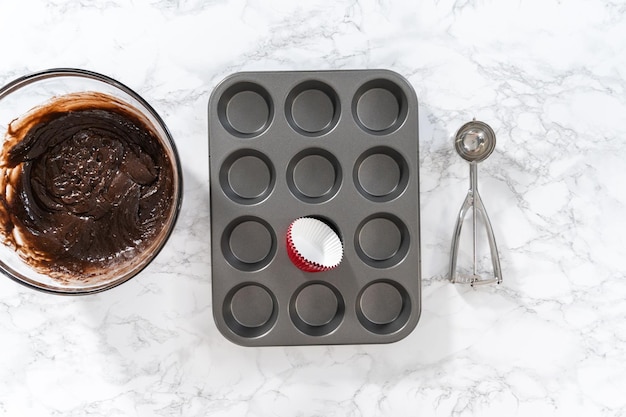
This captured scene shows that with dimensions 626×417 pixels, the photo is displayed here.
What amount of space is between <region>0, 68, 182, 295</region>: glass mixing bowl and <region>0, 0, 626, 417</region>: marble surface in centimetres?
12

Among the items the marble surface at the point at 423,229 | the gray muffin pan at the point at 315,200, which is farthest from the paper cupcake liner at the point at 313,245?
the marble surface at the point at 423,229

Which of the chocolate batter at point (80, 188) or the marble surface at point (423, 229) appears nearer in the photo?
the chocolate batter at point (80, 188)

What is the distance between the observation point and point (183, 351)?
0.94 metres

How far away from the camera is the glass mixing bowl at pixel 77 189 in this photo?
796 millimetres

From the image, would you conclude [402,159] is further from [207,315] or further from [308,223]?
[207,315]

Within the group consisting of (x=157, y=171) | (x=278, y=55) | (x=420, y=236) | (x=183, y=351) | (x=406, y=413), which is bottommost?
(x=406, y=413)

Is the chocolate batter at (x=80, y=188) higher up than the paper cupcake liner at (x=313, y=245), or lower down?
higher up

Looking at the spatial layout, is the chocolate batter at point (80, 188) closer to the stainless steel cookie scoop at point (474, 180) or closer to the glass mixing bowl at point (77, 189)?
the glass mixing bowl at point (77, 189)

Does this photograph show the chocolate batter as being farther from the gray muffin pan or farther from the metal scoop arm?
the metal scoop arm

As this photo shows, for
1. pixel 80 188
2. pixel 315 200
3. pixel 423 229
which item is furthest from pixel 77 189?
pixel 423 229

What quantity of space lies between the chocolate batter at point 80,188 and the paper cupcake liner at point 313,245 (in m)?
0.19

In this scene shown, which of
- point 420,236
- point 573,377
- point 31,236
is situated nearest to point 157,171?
point 31,236

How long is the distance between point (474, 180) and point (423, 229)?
0.12 m

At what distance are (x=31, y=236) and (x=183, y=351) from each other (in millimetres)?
302
